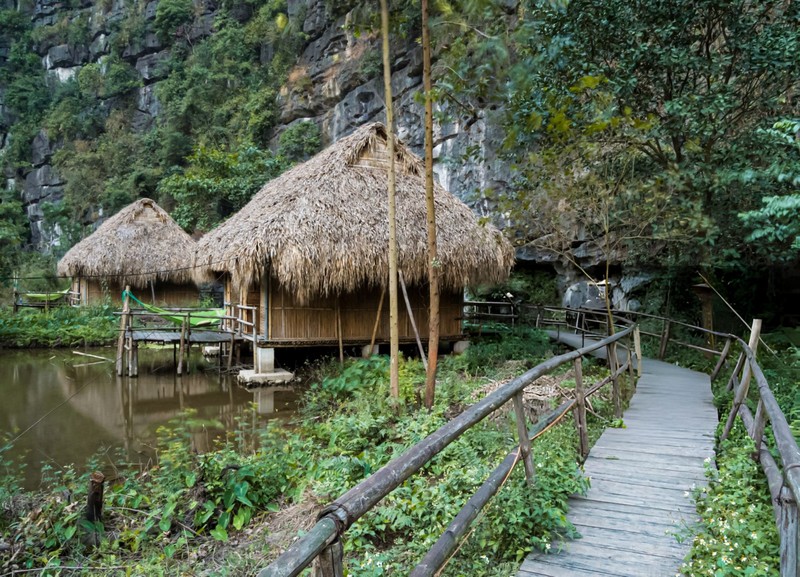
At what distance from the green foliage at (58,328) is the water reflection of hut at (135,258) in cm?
134

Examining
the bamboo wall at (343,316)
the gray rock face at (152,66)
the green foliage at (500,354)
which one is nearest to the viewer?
the green foliage at (500,354)

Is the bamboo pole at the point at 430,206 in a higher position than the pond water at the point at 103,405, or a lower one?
higher

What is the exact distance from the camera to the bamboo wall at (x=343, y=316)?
10117 millimetres

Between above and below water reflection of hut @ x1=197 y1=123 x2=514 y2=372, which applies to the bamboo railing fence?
below

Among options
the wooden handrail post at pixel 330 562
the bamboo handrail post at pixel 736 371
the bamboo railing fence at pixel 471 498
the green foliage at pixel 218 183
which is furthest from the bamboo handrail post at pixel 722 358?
the green foliage at pixel 218 183

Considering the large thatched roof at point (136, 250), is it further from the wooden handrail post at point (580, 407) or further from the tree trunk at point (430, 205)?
the wooden handrail post at point (580, 407)

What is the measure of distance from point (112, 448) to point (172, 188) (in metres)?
17.0

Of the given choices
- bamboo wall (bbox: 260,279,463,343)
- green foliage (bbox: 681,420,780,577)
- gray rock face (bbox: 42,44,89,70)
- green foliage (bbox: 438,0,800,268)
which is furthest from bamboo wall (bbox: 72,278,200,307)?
gray rock face (bbox: 42,44,89,70)

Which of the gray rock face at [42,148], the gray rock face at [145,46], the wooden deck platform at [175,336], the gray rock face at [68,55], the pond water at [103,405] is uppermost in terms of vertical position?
the gray rock face at [68,55]

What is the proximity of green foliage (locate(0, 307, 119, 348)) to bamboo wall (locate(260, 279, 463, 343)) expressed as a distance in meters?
7.71

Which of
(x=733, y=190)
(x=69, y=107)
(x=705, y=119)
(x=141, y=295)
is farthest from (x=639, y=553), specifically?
(x=69, y=107)

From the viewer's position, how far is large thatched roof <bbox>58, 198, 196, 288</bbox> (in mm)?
17562

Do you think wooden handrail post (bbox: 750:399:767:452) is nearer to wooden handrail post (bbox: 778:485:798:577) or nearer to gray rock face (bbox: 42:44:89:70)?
wooden handrail post (bbox: 778:485:798:577)

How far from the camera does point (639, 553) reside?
254 centimetres
